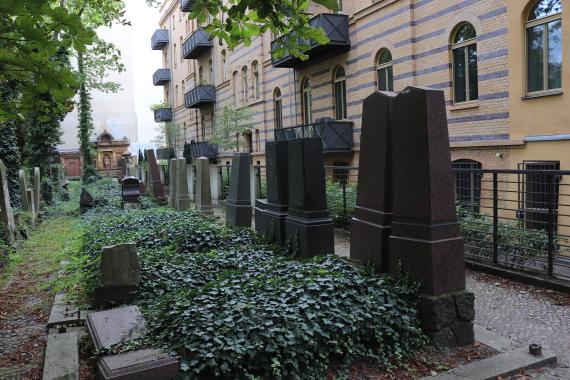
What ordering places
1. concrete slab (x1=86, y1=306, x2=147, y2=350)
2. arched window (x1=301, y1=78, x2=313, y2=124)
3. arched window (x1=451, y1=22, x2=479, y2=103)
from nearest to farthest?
concrete slab (x1=86, y1=306, x2=147, y2=350) < arched window (x1=451, y1=22, x2=479, y2=103) < arched window (x1=301, y1=78, x2=313, y2=124)

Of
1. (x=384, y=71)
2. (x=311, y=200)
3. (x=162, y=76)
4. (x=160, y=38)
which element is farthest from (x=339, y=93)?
(x=160, y=38)

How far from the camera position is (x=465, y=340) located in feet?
16.0

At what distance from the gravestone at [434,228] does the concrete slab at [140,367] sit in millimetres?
2541

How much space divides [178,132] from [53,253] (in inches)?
1342

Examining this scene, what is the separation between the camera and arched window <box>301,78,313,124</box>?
22844mm

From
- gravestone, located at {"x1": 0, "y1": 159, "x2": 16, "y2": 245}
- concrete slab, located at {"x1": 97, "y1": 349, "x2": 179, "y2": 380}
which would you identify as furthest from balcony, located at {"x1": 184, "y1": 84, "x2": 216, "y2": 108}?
concrete slab, located at {"x1": 97, "y1": 349, "x2": 179, "y2": 380}

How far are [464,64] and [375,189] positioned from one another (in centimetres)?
983

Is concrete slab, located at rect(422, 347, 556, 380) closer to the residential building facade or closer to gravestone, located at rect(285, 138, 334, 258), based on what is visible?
gravestone, located at rect(285, 138, 334, 258)

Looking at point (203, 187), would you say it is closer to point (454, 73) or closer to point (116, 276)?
point (454, 73)

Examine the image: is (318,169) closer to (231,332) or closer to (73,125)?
(231,332)

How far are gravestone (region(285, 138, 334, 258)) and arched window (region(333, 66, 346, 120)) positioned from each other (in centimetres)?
1313

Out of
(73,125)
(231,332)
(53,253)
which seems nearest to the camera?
(231,332)

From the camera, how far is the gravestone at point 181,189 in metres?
15.6

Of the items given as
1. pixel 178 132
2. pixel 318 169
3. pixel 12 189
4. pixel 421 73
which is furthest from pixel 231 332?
pixel 178 132
